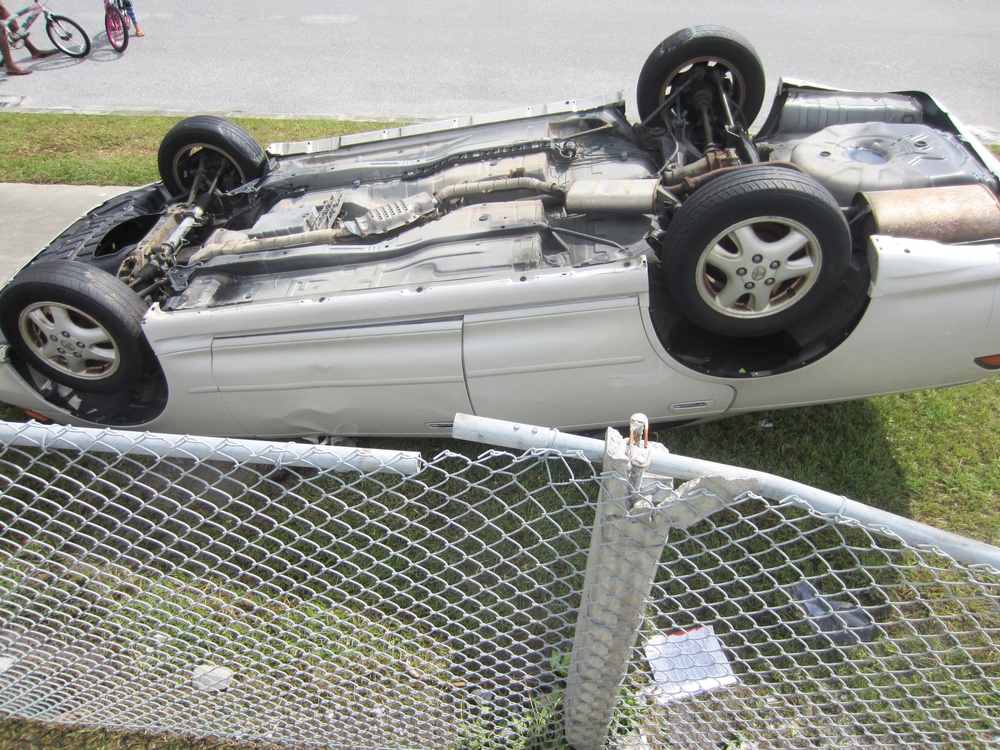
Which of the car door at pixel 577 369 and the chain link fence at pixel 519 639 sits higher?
the car door at pixel 577 369

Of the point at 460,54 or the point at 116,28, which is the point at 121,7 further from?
the point at 460,54

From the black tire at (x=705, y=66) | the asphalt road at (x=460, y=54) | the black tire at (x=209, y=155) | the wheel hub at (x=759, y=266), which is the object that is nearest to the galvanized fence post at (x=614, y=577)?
the wheel hub at (x=759, y=266)

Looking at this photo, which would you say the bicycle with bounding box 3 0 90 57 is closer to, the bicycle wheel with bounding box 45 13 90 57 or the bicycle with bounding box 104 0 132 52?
the bicycle wheel with bounding box 45 13 90 57

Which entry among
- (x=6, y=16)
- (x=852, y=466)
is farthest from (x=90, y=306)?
(x=6, y=16)

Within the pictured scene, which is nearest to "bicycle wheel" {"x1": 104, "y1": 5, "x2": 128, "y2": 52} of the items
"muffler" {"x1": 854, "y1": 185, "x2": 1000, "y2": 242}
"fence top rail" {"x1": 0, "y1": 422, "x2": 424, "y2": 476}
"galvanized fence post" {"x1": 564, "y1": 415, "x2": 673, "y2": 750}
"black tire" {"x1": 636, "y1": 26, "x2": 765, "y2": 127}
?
"black tire" {"x1": 636, "y1": 26, "x2": 765, "y2": 127}

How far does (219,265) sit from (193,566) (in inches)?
62.3

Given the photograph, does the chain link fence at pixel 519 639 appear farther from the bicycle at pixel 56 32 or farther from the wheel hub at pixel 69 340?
the bicycle at pixel 56 32

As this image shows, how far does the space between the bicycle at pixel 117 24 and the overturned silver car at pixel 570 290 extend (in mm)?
7032

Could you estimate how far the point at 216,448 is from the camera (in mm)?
1625

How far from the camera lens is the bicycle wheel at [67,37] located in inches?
366

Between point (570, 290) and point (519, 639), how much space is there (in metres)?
1.56

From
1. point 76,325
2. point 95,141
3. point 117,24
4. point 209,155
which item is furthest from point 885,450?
point 117,24

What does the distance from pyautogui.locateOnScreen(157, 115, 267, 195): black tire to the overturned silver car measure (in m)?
0.63

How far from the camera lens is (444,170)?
14.0 ft
